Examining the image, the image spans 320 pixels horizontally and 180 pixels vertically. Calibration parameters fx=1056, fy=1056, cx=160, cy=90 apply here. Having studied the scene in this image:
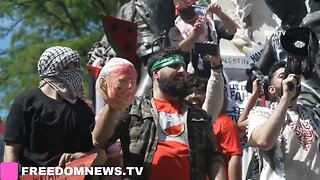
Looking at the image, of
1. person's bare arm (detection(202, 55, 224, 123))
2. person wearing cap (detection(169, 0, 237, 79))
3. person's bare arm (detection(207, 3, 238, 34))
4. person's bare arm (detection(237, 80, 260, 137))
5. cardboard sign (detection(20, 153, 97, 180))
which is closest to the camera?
cardboard sign (detection(20, 153, 97, 180))

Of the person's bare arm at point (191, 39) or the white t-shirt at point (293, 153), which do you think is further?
the person's bare arm at point (191, 39)

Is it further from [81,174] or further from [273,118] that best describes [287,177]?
[81,174]

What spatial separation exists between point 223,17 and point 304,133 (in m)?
2.45

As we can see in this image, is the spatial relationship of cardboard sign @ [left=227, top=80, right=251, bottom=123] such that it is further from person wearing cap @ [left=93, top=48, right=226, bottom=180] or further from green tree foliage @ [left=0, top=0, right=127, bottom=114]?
green tree foliage @ [left=0, top=0, right=127, bottom=114]

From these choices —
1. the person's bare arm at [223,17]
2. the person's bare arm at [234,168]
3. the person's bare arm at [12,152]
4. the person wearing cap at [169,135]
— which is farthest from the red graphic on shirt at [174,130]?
the person's bare arm at [223,17]

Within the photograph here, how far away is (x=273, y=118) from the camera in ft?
20.5

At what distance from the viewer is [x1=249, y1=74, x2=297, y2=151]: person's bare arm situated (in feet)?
20.4

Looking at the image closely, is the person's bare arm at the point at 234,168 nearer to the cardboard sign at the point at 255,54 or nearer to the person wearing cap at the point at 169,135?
the person wearing cap at the point at 169,135

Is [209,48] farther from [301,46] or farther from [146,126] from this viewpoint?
[146,126]

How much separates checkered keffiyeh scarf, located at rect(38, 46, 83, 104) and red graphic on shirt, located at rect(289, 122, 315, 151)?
135 centimetres

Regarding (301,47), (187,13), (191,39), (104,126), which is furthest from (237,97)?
(104,126)

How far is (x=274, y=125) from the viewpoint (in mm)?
6230

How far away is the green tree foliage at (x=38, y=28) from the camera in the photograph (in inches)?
971

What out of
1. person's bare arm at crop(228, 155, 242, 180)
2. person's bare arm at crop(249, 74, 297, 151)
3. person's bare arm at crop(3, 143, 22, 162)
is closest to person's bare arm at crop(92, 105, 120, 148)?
person's bare arm at crop(3, 143, 22, 162)
